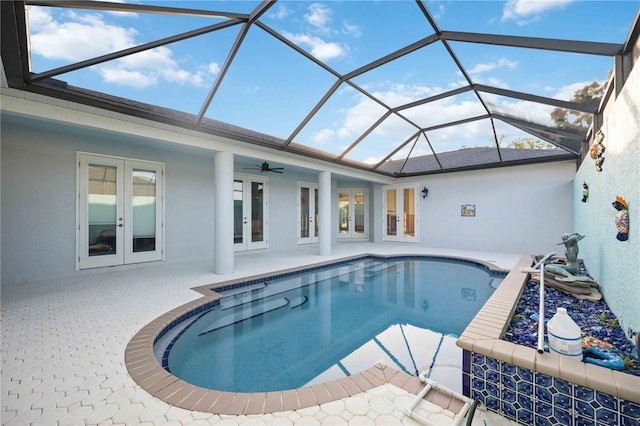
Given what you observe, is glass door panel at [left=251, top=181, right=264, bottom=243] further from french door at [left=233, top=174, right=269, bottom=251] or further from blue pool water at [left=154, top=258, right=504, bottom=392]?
blue pool water at [left=154, top=258, right=504, bottom=392]

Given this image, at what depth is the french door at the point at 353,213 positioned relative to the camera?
13.6 meters

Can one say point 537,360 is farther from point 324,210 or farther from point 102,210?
point 102,210

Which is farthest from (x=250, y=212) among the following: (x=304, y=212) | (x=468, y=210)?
(x=468, y=210)

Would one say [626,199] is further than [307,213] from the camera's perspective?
No

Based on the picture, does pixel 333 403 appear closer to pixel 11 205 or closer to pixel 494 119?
pixel 11 205

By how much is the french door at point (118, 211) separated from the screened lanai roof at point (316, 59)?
2523 mm

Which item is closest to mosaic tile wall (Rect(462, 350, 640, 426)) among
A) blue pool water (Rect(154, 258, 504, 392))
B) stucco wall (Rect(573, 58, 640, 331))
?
blue pool water (Rect(154, 258, 504, 392))

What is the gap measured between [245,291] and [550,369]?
4913mm

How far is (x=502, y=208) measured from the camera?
9.78 m

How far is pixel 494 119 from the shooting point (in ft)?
23.7

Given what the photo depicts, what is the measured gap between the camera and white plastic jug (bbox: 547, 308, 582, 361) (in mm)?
2002

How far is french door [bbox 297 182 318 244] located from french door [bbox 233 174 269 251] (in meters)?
1.64

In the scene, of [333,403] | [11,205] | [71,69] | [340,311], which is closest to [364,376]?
[333,403]

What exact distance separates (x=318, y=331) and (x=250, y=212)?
6.39 metres
